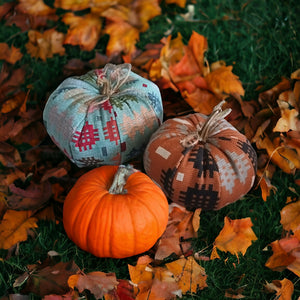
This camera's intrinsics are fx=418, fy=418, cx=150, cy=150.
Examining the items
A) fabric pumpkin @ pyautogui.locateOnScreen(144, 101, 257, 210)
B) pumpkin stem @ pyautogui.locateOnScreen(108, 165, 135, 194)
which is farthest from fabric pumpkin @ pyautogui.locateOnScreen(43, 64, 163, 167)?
pumpkin stem @ pyautogui.locateOnScreen(108, 165, 135, 194)

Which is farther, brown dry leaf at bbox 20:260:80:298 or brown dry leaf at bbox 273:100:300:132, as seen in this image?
brown dry leaf at bbox 273:100:300:132

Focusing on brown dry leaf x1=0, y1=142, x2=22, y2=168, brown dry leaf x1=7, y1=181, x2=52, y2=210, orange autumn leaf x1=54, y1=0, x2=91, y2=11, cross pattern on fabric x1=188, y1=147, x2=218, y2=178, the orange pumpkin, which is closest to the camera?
the orange pumpkin

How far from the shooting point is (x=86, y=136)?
7.32 feet

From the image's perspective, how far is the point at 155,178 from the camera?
223 centimetres

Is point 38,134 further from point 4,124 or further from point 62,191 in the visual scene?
point 62,191

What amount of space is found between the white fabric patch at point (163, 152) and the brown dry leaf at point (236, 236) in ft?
1.45

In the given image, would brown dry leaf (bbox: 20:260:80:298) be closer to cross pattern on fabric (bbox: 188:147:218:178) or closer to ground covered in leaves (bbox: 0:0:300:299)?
ground covered in leaves (bbox: 0:0:300:299)

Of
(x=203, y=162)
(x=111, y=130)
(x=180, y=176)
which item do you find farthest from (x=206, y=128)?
(x=111, y=130)

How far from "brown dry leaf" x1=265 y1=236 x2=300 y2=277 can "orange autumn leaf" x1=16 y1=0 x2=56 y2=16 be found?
7.54ft

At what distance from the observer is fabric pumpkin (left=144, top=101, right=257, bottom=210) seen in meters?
2.09

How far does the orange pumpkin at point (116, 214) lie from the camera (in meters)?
1.92

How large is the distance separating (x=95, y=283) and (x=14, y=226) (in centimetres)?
57

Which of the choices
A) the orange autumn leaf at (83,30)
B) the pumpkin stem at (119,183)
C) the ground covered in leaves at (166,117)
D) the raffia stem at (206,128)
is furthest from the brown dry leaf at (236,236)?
the orange autumn leaf at (83,30)

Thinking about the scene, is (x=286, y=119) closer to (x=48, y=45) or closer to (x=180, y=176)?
(x=180, y=176)
